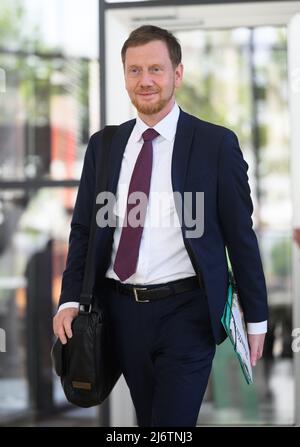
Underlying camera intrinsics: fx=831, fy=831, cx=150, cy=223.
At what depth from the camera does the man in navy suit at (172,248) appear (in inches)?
100

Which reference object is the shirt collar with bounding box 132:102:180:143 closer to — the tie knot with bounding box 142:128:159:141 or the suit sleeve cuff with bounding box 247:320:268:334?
the tie knot with bounding box 142:128:159:141

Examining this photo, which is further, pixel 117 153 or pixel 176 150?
pixel 117 153

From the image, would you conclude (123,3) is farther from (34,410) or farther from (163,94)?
(34,410)

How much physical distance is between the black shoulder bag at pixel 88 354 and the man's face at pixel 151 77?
297 mm

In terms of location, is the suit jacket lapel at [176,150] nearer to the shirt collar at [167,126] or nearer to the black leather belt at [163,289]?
the shirt collar at [167,126]

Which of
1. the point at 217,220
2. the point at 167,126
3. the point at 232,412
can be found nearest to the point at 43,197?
the point at 232,412

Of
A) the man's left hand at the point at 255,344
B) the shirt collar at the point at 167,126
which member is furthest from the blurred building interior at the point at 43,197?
the man's left hand at the point at 255,344

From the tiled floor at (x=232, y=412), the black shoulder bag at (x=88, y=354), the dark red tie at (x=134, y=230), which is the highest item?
the dark red tie at (x=134, y=230)

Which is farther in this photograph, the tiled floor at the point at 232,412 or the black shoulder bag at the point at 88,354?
the tiled floor at the point at 232,412

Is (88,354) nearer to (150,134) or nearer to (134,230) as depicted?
(134,230)

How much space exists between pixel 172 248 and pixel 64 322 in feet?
1.40

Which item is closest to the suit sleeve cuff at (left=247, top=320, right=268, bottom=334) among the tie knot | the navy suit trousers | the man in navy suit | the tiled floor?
the man in navy suit

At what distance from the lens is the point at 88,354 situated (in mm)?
2590

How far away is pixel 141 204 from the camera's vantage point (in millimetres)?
2594
